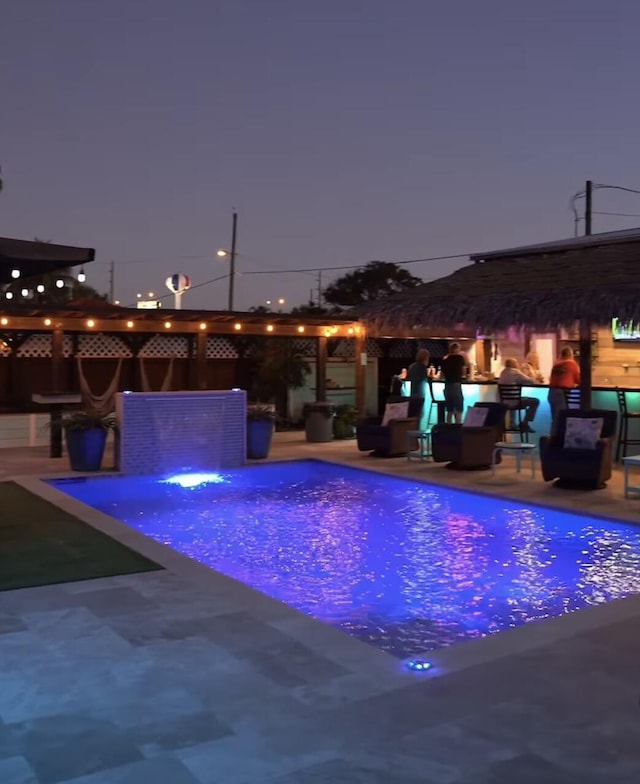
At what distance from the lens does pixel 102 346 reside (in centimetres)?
1508

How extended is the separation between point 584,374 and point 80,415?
20.9ft

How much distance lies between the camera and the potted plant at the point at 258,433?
1105 centimetres

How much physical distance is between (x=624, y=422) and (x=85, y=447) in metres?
6.97

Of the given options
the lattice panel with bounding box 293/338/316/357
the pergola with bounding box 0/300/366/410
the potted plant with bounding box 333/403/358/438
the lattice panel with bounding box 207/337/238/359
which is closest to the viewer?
the pergola with bounding box 0/300/366/410

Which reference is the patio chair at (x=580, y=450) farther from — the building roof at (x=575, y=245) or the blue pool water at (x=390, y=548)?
the building roof at (x=575, y=245)

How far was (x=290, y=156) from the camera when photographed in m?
21.2

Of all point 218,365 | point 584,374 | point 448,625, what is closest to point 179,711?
point 448,625

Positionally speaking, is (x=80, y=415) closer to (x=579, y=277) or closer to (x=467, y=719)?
(x=579, y=277)

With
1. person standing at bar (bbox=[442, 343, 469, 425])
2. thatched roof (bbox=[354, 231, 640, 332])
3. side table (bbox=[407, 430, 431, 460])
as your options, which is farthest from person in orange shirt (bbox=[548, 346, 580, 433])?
side table (bbox=[407, 430, 431, 460])

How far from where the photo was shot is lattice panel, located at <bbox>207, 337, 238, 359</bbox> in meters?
16.2

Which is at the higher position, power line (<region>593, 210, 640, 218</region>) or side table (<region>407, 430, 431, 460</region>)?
power line (<region>593, 210, 640, 218</region>)

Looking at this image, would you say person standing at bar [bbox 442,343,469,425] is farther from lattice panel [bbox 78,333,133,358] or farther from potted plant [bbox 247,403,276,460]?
lattice panel [bbox 78,333,133,358]

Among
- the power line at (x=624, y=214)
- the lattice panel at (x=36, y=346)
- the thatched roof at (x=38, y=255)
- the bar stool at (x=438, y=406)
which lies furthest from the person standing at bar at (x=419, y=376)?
the power line at (x=624, y=214)

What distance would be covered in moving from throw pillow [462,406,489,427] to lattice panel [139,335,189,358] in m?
7.09
